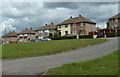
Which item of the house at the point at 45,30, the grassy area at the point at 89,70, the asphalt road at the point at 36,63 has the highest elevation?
the house at the point at 45,30

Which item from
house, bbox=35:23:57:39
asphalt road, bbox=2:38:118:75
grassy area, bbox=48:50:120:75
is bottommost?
asphalt road, bbox=2:38:118:75

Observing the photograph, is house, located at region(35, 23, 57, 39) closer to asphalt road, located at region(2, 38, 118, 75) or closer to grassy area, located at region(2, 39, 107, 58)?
grassy area, located at region(2, 39, 107, 58)

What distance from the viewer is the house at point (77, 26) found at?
201ft

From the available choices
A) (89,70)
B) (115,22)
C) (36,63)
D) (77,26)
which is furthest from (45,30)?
(89,70)

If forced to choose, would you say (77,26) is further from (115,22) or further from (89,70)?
(89,70)

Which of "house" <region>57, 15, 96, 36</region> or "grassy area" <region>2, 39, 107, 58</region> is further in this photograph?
"house" <region>57, 15, 96, 36</region>

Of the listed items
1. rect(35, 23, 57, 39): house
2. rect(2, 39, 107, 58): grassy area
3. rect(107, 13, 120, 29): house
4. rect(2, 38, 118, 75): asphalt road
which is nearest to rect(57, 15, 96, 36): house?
rect(107, 13, 120, 29): house

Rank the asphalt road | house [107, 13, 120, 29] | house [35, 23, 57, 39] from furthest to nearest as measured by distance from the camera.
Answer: house [35, 23, 57, 39], house [107, 13, 120, 29], the asphalt road

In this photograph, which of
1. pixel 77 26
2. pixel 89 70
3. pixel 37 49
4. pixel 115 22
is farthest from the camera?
pixel 115 22

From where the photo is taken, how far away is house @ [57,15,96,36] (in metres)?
61.4

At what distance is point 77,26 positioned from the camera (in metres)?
63.4

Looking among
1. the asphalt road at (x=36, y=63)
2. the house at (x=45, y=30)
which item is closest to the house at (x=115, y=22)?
the house at (x=45, y=30)

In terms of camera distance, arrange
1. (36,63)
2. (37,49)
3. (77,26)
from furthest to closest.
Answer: (77,26) < (37,49) < (36,63)

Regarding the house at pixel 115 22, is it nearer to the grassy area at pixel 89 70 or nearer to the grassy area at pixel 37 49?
the grassy area at pixel 37 49
